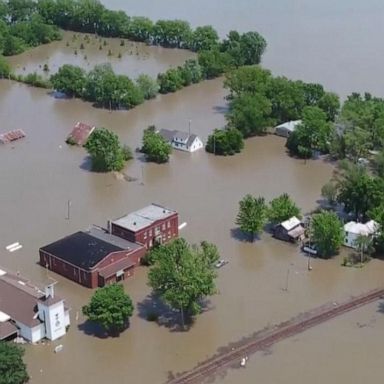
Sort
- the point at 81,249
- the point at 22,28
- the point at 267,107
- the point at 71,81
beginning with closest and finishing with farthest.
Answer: the point at 81,249 < the point at 267,107 < the point at 71,81 < the point at 22,28

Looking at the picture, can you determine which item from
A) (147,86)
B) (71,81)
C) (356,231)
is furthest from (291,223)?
(71,81)

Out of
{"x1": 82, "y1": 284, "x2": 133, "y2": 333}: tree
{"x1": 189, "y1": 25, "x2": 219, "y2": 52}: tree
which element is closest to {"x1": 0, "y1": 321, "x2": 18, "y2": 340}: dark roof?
{"x1": 82, "y1": 284, "x2": 133, "y2": 333}: tree

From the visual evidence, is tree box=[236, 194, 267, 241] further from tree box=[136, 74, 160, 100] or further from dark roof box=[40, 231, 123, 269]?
tree box=[136, 74, 160, 100]

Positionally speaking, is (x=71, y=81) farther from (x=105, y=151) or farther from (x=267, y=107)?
(x=267, y=107)

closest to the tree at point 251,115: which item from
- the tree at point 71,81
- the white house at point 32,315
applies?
the tree at point 71,81

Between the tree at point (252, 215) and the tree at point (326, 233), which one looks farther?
the tree at point (252, 215)

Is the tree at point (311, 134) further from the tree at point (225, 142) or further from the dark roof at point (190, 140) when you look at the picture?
the dark roof at point (190, 140)
